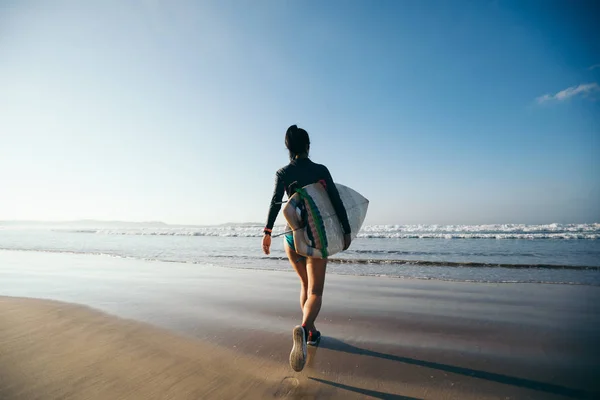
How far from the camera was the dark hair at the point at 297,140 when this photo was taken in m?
2.91

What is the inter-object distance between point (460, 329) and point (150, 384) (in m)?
3.39

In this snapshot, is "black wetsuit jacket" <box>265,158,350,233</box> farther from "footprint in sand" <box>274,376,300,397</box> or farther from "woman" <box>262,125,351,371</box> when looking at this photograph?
"footprint in sand" <box>274,376,300,397</box>

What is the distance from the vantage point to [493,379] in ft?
7.87

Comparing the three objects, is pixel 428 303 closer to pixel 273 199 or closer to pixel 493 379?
pixel 493 379

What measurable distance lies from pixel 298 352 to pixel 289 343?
36.1 inches

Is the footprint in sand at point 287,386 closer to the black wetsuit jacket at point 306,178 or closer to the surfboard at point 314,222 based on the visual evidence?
the surfboard at point 314,222

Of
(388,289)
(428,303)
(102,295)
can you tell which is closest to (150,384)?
(102,295)

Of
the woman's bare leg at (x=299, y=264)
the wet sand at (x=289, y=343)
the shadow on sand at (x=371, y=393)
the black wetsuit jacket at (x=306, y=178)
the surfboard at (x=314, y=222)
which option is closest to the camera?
the shadow on sand at (x=371, y=393)

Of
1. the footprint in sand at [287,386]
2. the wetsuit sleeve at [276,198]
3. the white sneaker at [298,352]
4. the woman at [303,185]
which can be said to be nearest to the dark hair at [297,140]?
the woman at [303,185]

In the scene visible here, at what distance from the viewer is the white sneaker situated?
2.32 metres

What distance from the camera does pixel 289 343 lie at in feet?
10.5

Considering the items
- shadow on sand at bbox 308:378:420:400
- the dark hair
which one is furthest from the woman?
shadow on sand at bbox 308:378:420:400

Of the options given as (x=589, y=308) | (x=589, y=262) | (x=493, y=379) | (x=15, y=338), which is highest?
(x=589, y=262)

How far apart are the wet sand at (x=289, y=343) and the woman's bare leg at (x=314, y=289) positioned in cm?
42
